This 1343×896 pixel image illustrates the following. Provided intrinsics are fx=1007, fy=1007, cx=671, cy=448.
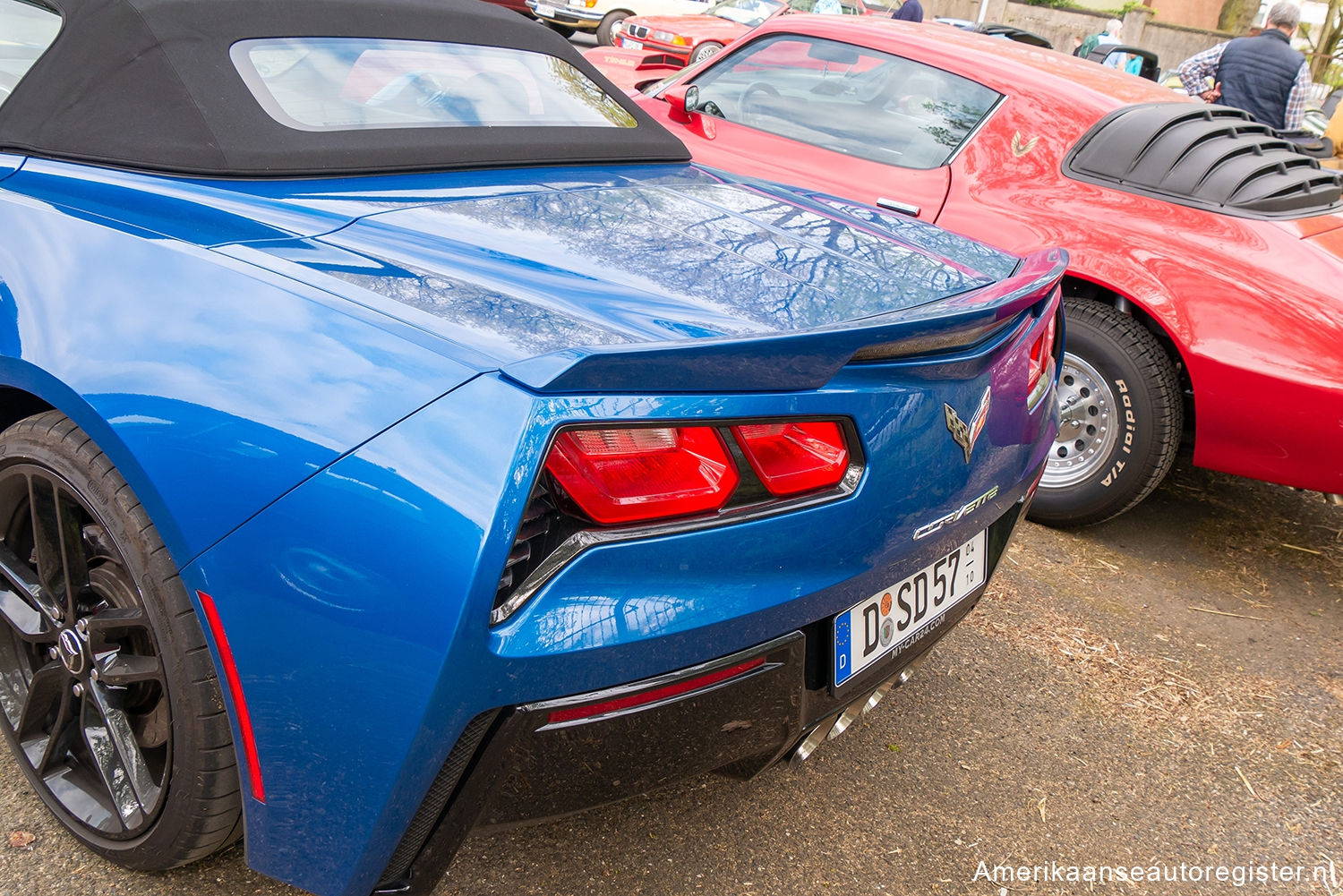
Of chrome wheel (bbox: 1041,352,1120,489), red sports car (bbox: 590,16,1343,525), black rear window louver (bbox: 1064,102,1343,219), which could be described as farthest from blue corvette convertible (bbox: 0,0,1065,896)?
black rear window louver (bbox: 1064,102,1343,219)

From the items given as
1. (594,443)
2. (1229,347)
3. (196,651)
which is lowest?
(196,651)

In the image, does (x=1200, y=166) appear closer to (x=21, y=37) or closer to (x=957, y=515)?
(x=957, y=515)

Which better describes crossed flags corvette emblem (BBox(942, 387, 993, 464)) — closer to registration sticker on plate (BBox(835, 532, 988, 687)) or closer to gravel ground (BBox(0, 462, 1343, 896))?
registration sticker on plate (BBox(835, 532, 988, 687))

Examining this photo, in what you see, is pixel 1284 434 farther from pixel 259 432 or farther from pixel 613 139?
pixel 259 432

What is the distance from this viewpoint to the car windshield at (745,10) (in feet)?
37.6

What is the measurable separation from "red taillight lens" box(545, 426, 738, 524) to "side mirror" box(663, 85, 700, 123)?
113 inches

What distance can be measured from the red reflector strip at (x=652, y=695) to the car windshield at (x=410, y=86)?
128cm

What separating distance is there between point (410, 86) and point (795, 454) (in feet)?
4.53

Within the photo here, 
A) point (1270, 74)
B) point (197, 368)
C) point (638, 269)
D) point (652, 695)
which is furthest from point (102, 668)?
point (1270, 74)

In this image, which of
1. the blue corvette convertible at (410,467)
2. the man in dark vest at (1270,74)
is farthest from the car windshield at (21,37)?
the man in dark vest at (1270,74)

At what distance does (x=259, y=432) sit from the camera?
4.33 feet

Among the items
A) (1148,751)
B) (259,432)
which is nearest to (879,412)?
(259,432)

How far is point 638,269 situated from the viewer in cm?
160

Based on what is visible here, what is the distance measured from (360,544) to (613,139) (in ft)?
5.08
